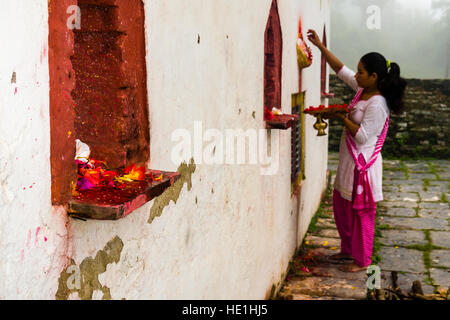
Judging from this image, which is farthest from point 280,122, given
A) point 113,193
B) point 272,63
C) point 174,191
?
point 113,193

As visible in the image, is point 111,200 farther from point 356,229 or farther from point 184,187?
point 356,229

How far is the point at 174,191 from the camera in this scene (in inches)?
95.1

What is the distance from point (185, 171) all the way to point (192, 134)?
0.18 metres

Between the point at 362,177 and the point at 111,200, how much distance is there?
12.8 feet

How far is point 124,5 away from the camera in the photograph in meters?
1.92

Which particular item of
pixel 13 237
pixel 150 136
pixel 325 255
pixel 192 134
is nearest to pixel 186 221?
pixel 192 134

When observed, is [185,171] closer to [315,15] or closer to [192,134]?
[192,134]

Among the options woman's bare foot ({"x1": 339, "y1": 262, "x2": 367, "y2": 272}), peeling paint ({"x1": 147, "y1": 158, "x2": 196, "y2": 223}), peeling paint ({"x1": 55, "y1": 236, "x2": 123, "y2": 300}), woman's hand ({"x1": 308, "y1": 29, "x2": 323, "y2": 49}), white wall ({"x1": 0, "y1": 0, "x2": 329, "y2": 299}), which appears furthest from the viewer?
woman's hand ({"x1": 308, "y1": 29, "x2": 323, "y2": 49})

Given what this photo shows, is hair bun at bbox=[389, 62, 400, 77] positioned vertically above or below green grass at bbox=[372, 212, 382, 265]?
above

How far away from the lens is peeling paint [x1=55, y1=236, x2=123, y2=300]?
1612 millimetres

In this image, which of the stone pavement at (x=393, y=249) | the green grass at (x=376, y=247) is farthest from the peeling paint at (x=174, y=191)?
the green grass at (x=376, y=247)

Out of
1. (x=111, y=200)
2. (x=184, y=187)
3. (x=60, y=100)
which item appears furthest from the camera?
(x=184, y=187)

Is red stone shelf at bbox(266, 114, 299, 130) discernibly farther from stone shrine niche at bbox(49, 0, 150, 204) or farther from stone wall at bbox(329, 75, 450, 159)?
stone wall at bbox(329, 75, 450, 159)

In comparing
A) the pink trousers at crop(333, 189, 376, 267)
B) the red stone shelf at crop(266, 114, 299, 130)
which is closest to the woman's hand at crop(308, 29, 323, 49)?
the pink trousers at crop(333, 189, 376, 267)
